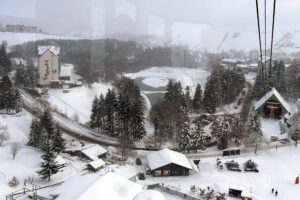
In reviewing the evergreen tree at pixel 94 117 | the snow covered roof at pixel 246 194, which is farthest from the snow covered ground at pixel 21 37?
the snow covered roof at pixel 246 194

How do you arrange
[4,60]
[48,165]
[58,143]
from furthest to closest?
1. [4,60]
2. [58,143]
3. [48,165]

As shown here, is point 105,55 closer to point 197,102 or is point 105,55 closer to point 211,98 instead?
point 197,102

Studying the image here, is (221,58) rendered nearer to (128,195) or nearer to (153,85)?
(153,85)

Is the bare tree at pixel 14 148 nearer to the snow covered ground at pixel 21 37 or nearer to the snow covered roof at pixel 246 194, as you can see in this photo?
the snow covered roof at pixel 246 194

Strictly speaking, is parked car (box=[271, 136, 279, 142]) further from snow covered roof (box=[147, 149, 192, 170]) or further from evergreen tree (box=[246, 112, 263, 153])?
snow covered roof (box=[147, 149, 192, 170])

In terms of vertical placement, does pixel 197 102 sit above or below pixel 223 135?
above

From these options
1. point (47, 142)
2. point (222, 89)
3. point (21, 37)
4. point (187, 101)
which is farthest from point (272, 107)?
point (21, 37)

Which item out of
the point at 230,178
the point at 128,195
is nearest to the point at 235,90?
the point at 230,178
